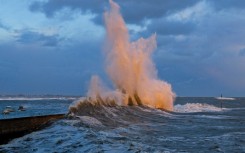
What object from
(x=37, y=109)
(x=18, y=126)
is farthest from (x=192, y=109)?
(x=18, y=126)

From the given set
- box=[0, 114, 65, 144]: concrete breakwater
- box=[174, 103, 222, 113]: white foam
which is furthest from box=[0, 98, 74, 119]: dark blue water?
box=[174, 103, 222, 113]: white foam

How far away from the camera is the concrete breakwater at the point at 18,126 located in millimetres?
15211

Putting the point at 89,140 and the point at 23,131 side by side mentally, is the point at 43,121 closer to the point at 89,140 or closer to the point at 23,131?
the point at 23,131

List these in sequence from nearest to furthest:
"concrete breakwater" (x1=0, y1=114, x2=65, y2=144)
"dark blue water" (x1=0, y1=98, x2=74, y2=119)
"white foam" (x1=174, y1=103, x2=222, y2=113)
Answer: "concrete breakwater" (x1=0, y1=114, x2=65, y2=144) < "dark blue water" (x1=0, y1=98, x2=74, y2=119) < "white foam" (x1=174, y1=103, x2=222, y2=113)

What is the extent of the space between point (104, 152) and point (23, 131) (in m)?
5.51

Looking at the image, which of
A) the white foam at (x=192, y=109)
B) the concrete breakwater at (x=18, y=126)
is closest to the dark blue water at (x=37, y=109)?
the concrete breakwater at (x=18, y=126)

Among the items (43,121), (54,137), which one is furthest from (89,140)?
(43,121)

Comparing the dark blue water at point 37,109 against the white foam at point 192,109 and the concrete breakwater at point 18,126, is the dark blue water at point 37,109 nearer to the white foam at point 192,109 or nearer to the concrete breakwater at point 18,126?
the concrete breakwater at point 18,126

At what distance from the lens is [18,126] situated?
651 inches

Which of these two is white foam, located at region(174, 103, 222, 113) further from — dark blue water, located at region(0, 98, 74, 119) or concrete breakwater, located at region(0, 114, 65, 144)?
concrete breakwater, located at region(0, 114, 65, 144)

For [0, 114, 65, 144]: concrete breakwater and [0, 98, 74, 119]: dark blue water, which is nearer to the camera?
[0, 114, 65, 144]: concrete breakwater

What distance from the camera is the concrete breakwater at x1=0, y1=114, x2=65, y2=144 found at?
49.9 feet

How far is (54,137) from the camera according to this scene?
15.1 m

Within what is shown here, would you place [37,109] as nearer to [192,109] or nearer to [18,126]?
[192,109]
